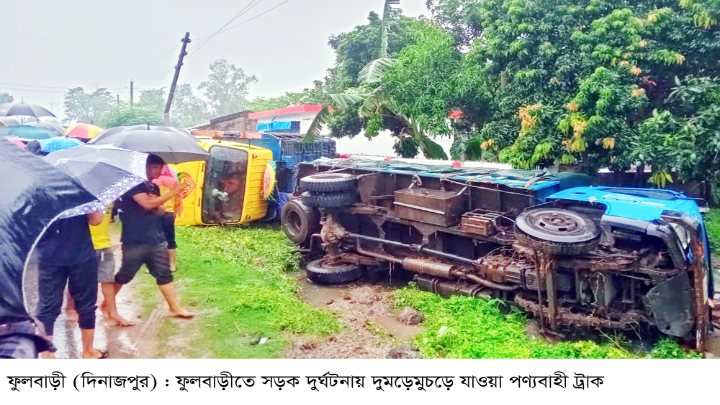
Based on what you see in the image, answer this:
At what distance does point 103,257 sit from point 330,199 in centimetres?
276

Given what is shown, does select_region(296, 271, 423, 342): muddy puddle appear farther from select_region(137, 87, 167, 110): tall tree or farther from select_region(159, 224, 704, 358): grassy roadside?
select_region(137, 87, 167, 110): tall tree

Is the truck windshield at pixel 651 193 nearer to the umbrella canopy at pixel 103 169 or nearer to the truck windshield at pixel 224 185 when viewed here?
the umbrella canopy at pixel 103 169

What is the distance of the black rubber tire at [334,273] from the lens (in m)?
6.17

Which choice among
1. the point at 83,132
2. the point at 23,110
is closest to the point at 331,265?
A: the point at 83,132

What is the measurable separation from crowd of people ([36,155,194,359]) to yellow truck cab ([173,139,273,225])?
8.31 feet

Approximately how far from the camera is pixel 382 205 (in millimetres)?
6477

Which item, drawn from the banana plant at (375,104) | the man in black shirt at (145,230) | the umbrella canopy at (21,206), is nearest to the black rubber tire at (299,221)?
the banana plant at (375,104)

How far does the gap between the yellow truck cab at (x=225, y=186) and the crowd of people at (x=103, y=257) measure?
253cm

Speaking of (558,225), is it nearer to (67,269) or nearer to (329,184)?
(329,184)

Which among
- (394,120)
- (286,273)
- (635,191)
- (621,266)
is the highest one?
(394,120)

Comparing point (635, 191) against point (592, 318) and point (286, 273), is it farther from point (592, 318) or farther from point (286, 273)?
point (286, 273)

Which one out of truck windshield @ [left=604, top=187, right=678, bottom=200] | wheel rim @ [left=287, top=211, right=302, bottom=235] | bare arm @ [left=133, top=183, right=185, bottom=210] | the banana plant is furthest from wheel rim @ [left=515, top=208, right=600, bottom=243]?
the banana plant

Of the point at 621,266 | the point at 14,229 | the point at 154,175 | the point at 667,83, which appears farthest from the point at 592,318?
the point at 667,83

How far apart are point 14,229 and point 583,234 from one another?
12.6 ft
